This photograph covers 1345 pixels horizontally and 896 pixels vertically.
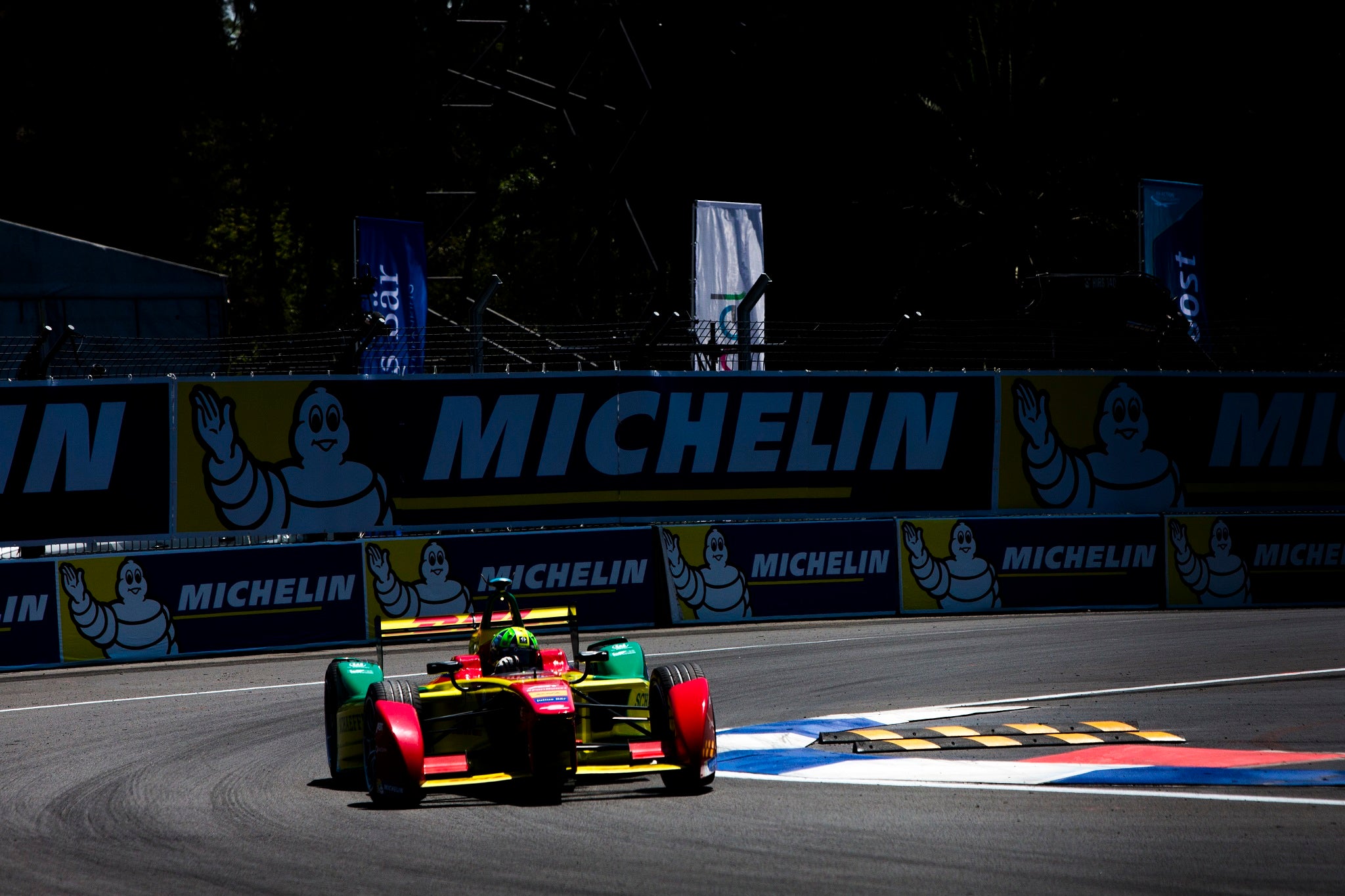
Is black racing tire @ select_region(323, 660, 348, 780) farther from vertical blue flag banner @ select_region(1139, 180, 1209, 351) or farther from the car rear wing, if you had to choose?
vertical blue flag banner @ select_region(1139, 180, 1209, 351)

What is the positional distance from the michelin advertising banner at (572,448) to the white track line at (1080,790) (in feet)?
29.0

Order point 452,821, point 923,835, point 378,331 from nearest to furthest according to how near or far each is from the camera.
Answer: point 923,835 → point 452,821 → point 378,331

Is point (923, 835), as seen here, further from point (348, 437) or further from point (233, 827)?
point (348, 437)

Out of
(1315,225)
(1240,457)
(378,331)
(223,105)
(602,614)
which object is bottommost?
(602,614)

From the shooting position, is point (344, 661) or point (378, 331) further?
point (378, 331)

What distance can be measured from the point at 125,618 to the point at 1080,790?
11.3m

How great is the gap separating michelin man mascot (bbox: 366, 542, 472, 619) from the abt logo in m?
3.08

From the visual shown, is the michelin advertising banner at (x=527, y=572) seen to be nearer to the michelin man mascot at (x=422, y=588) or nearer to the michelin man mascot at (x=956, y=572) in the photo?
the michelin man mascot at (x=422, y=588)

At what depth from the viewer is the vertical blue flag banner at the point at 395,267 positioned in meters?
20.8

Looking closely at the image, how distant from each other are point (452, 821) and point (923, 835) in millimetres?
2588

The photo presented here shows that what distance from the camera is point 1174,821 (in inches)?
295

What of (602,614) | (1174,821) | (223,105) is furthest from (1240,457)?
(223,105)

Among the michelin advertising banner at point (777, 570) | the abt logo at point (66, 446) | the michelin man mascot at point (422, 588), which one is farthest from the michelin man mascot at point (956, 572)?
the abt logo at point (66, 446)

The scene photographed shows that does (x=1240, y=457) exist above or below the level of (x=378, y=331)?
below
